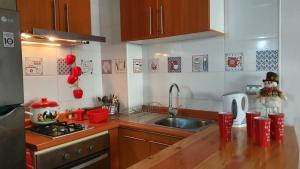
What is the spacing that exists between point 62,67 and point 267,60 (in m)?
1.78

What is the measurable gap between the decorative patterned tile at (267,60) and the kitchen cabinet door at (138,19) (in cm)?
84

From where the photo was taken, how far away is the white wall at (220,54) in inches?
69.1

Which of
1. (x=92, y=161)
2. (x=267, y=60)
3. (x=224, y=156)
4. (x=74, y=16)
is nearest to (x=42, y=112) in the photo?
(x=92, y=161)

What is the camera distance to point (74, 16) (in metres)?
1.96

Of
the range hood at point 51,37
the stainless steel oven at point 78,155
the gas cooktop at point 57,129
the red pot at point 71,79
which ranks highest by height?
the range hood at point 51,37

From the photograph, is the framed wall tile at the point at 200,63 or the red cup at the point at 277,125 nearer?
the red cup at the point at 277,125

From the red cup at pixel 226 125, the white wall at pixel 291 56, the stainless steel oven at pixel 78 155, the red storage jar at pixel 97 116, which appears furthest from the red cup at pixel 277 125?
the red storage jar at pixel 97 116

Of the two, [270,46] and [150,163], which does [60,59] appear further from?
[270,46]

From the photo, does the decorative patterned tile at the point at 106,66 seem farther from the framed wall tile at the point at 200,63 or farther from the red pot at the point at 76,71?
the framed wall tile at the point at 200,63

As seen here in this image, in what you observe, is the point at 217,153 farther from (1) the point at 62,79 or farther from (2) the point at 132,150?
(1) the point at 62,79

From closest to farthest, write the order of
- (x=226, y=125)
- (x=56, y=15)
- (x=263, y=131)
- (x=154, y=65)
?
(x=263, y=131) → (x=226, y=125) → (x=56, y=15) → (x=154, y=65)

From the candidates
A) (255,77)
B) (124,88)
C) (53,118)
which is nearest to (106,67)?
(124,88)

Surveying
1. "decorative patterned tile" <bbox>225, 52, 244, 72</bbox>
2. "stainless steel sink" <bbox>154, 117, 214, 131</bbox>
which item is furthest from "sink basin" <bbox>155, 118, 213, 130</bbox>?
"decorative patterned tile" <bbox>225, 52, 244, 72</bbox>

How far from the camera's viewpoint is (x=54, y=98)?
2.17 m
